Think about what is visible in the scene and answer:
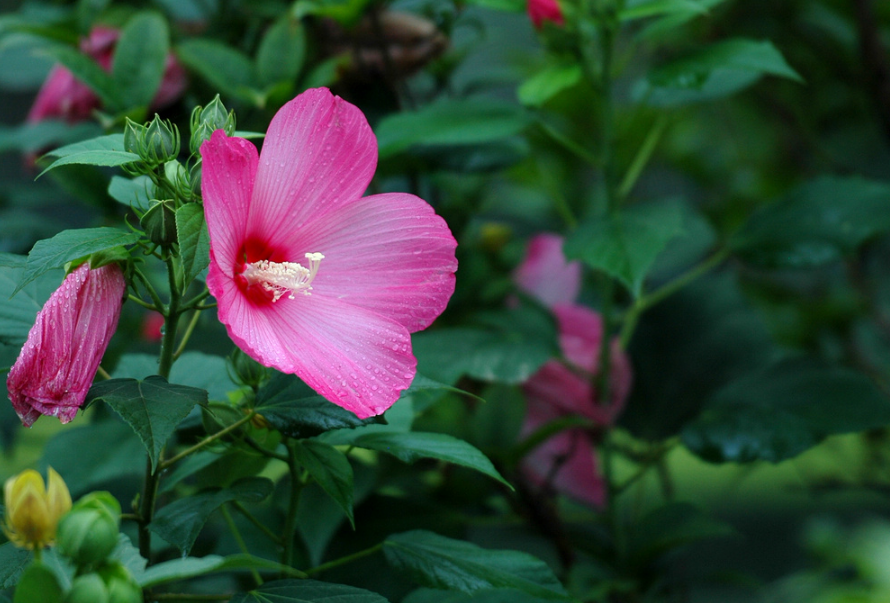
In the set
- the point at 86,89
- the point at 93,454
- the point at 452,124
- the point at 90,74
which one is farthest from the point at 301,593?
the point at 86,89

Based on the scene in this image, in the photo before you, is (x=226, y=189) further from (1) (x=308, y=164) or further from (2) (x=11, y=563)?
(2) (x=11, y=563)

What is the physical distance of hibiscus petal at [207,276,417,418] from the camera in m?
0.34

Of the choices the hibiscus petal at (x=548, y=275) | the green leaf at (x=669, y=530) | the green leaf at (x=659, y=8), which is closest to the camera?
the green leaf at (x=659, y=8)

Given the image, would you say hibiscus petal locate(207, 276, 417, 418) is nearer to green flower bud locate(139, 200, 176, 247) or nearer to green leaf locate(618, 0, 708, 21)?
green flower bud locate(139, 200, 176, 247)

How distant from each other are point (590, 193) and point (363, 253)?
94cm

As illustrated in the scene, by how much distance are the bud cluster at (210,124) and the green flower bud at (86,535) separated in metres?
0.17

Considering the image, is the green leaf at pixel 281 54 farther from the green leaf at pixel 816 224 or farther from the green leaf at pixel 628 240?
the green leaf at pixel 816 224

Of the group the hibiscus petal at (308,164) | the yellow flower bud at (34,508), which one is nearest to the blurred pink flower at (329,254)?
the hibiscus petal at (308,164)

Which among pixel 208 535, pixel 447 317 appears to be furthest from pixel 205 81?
pixel 208 535

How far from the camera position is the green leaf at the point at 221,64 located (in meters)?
0.74

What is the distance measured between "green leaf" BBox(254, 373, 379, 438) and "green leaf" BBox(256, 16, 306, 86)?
1.38 ft

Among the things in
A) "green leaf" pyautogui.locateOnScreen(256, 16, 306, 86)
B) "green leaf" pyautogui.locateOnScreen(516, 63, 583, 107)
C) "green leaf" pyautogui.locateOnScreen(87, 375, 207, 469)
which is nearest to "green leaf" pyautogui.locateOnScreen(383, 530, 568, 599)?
"green leaf" pyautogui.locateOnScreen(87, 375, 207, 469)

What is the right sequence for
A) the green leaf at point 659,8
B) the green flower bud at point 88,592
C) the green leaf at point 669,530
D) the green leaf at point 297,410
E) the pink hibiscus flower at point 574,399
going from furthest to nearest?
the pink hibiscus flower at point 574,399 → the green leaf at point 669,530 → the green leaf at point 659,8 → the green leaf at point 297,410 → the green flower bud at point 88,592

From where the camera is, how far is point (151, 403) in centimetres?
34
